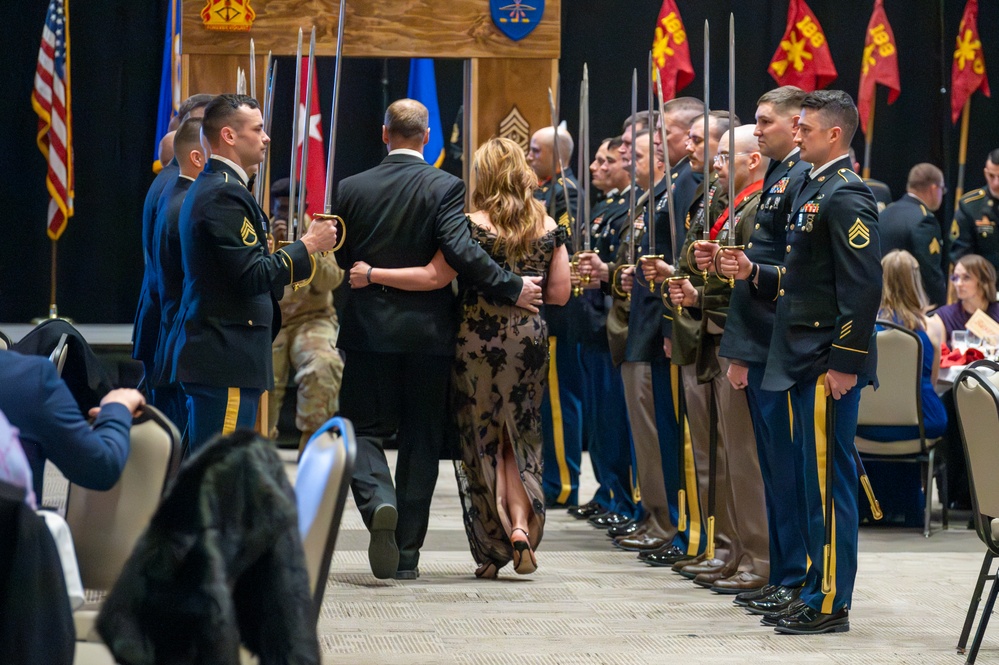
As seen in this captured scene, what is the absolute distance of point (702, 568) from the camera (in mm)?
4785

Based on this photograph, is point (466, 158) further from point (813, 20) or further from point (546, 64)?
point (813, 20)

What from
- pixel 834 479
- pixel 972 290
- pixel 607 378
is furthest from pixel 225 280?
pixel 972 290

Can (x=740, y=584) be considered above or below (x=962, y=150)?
below

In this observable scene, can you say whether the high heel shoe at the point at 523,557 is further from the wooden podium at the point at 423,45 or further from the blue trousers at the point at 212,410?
the wooden podium at the point at 423,45

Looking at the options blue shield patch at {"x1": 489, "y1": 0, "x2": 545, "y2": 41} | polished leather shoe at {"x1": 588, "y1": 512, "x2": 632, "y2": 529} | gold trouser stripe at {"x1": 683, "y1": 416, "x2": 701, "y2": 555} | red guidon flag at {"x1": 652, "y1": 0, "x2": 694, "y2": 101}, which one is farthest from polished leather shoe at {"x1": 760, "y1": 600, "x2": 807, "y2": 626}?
red guidon flag at {"x1": 652, "y1": 0, "x2": 694, "y2": 101}

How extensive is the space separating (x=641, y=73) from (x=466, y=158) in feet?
16.5

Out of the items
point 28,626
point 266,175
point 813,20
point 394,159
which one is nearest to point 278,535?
point 28,626

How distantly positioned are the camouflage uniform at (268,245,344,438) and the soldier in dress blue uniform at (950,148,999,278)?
376 cm

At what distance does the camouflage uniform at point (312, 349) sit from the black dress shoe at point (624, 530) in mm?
1982

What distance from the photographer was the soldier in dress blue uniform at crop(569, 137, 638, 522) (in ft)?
19.4

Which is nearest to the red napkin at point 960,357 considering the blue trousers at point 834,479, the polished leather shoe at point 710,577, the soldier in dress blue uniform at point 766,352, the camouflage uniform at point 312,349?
the polished leather shoe at point 710,577

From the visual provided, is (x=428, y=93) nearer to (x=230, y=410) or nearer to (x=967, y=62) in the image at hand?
(x=967, y=62)

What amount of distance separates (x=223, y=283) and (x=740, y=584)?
1.91m

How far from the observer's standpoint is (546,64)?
5.75 m
